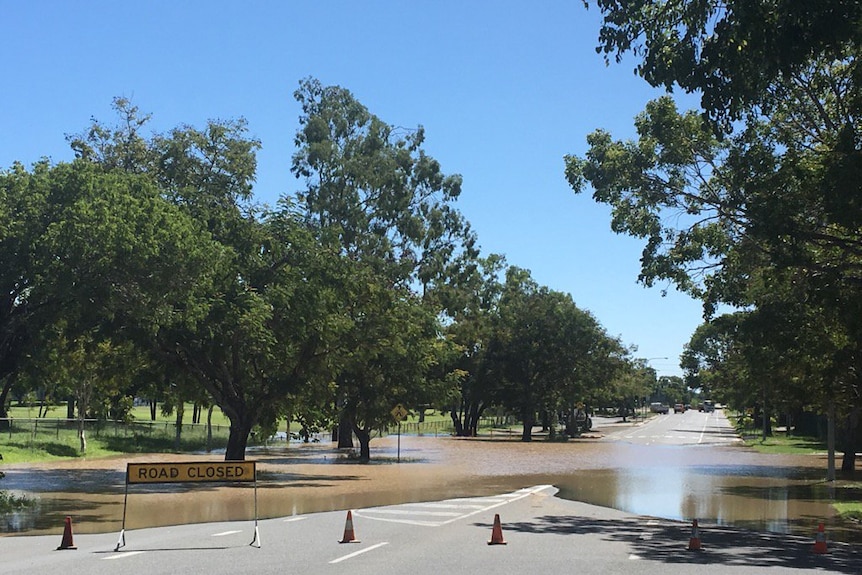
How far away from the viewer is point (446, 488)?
31.0 meters

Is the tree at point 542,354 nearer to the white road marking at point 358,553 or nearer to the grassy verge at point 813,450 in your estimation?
the grassy verge at point 813,450

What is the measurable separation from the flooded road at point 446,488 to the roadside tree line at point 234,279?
3.62 metres

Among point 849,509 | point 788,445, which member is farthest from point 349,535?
point 788,445

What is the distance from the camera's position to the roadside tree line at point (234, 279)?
24703 mm

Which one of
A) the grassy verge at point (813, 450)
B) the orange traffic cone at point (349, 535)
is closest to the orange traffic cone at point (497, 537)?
the orange traffic cone at point (349, 535)

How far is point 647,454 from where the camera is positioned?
55.9 metres

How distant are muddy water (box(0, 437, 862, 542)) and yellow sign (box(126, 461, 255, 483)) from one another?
368 centimetres

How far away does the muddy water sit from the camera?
22734 millimetres

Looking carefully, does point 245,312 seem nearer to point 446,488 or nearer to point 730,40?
point 446,488

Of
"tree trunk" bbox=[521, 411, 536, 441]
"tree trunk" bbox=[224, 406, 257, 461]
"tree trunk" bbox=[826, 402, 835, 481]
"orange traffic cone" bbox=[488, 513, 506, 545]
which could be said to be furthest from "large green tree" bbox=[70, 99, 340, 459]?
"tree trunk" bbox=[521, 411, 536, 441]

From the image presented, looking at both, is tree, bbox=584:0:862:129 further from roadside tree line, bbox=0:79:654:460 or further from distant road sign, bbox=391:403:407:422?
distant road sign, bbox=391:403:407:422

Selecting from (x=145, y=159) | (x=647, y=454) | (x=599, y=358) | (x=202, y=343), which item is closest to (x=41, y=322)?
(x=202, y=343)

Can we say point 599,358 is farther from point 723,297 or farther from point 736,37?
point 736,37

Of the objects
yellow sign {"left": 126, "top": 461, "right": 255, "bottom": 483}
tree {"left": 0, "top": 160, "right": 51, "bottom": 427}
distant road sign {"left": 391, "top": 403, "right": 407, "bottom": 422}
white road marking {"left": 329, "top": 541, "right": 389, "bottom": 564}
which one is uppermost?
tree {"left": 0, "top": 160, "right": 51, "bottom": 427}
